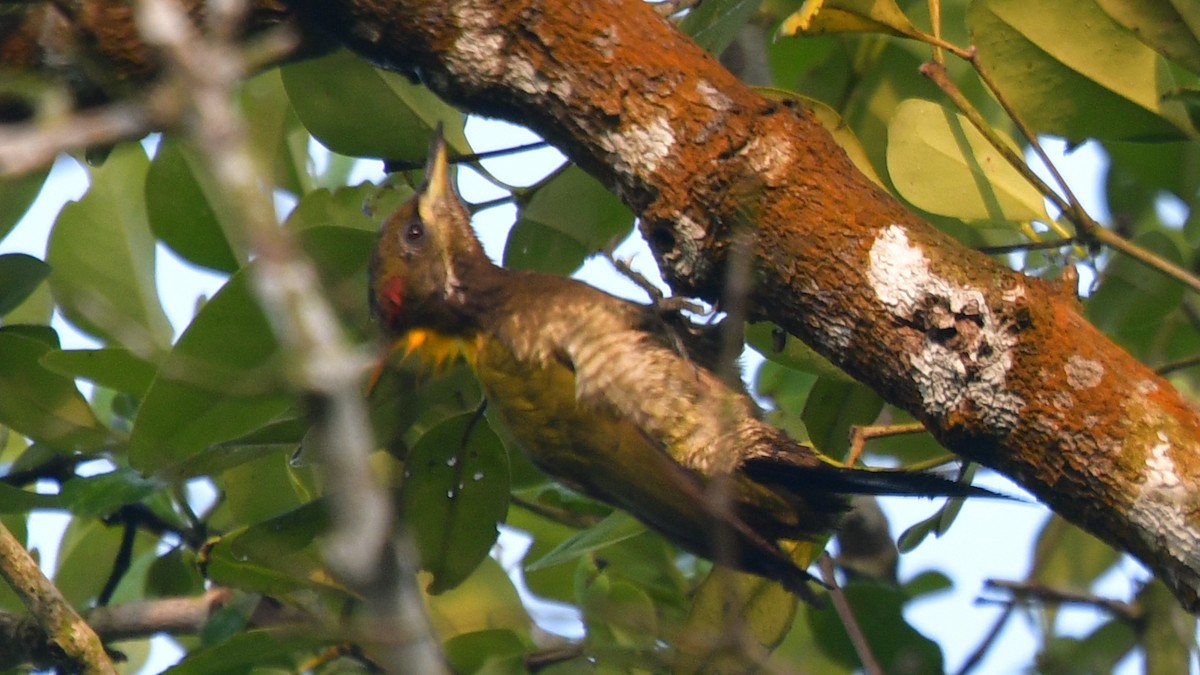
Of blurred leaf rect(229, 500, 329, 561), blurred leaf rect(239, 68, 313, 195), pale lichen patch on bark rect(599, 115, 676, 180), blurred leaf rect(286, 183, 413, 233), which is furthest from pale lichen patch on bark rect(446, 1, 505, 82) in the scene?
blurred leaf rect(229, 500, 329, 561)

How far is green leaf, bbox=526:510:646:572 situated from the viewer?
302 cm

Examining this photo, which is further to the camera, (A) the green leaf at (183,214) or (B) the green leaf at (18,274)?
(A) the green leaf at (183,214)

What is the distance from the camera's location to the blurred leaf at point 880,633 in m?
3.08

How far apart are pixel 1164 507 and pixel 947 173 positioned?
0.85 metres

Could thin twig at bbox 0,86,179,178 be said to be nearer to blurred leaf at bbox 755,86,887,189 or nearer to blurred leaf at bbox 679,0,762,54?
blurred leaf at bbox 755,86,887,189

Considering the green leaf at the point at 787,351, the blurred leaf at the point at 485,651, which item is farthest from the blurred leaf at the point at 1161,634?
the blurred leaf at the point at 485,651

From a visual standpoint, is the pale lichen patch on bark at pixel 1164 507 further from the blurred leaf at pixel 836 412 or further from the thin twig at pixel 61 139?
the thin twig at pixel 61 139

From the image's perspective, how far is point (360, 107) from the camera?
10.1 ft

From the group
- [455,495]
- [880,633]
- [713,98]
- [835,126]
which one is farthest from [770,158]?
[880,633]

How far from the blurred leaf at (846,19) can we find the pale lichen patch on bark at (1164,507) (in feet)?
3.04

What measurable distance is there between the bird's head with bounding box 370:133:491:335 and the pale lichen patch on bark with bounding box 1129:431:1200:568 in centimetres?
202

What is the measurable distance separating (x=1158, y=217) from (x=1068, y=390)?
2.60 meters

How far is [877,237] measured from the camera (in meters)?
2.38

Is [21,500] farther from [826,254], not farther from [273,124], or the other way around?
[826,254]
